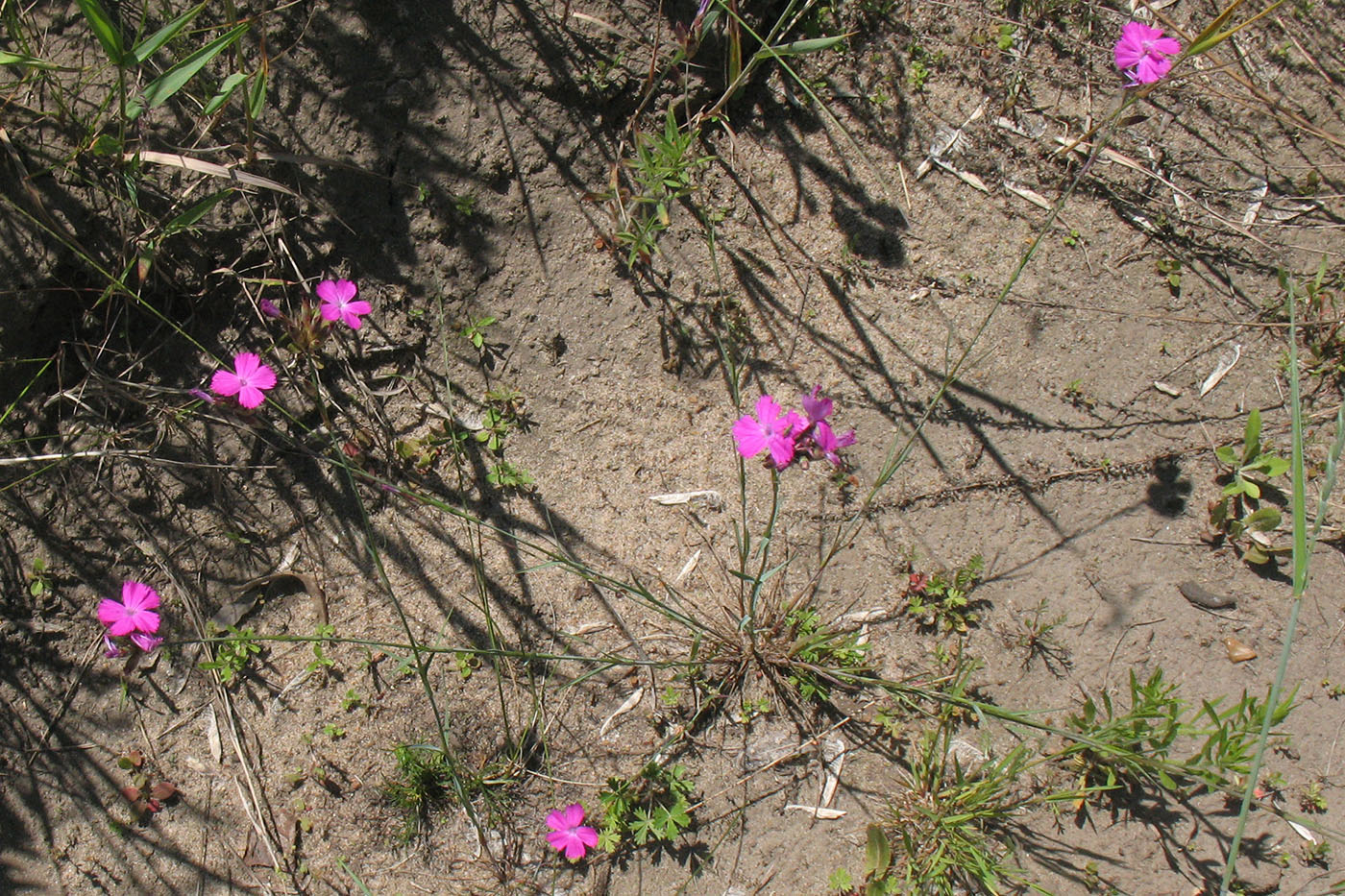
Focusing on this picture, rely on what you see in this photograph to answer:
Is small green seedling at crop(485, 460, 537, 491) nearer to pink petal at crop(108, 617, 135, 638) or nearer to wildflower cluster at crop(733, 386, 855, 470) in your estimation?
wildflower cluster at crop(733, 386, 855, 470)

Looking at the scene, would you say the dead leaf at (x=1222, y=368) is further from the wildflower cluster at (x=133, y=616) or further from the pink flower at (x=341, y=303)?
the wildflower cluster at (x=133, y=616)

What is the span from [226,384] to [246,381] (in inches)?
2.0

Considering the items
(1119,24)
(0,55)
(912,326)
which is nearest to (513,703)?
(912,326)

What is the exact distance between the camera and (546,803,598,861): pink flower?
2.33 m

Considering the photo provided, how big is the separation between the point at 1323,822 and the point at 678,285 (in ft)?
7.52

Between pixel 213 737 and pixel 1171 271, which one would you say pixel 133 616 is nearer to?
pixel 213 737

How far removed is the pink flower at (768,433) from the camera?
2.08 metres

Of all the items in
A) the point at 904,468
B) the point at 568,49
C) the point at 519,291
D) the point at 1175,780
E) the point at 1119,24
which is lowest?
the point at 1175,780

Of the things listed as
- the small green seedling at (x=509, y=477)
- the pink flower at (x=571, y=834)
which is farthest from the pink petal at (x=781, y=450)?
the pink flower at (x=571, y=834)

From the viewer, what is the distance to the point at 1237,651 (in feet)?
Answer: 8.09

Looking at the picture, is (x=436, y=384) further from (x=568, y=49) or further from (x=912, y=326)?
(x=912, y=326)

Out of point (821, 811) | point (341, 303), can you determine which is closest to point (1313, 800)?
point (821, 811)

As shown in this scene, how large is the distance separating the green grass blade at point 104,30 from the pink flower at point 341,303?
0.70m

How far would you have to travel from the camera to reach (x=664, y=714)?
246 centimetres
